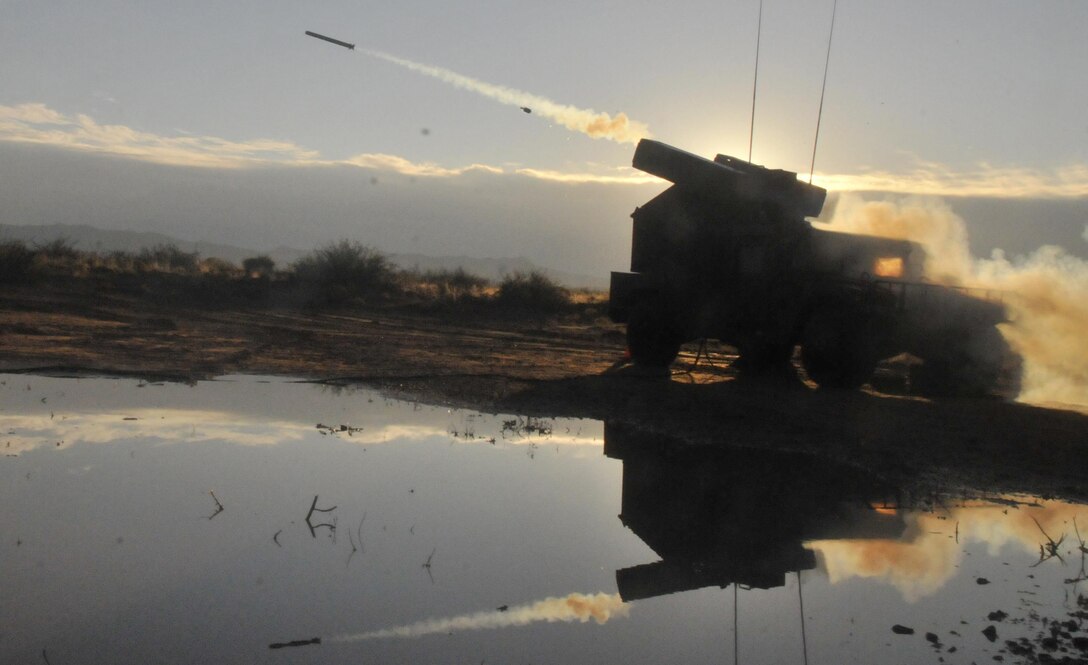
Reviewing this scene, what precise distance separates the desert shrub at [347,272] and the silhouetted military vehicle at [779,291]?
1754cm

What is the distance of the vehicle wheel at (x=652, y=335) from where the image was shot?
19.0 m

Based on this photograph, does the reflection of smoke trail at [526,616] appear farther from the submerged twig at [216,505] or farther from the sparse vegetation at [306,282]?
the sparse vegetation at [306,282]

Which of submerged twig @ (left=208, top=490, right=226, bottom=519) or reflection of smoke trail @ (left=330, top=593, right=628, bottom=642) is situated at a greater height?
reflection of smoke trail @ (left=330, top=593, right=628, bottom=642)

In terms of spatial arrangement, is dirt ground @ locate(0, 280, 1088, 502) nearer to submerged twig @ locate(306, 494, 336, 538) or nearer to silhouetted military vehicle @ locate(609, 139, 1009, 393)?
silhouetted military vehicle @ locate(609, 139, 1009, 393)

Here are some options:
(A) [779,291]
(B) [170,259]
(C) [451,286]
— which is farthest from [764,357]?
(B) [170,259]

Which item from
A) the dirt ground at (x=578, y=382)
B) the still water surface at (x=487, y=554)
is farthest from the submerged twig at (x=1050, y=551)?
the dirt ground at (x=578, y=382)

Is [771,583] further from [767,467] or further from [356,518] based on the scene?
[767,467]

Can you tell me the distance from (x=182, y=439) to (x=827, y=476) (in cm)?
634

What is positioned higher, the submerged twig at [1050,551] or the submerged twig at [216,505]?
the submerged twig at [1050,551]

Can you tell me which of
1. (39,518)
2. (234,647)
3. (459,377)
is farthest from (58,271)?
(234,647)

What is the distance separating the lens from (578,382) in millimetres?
16562

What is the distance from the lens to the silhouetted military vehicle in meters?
16.9

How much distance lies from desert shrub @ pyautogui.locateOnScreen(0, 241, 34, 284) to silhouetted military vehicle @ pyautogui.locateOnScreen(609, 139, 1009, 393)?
17.2 meters

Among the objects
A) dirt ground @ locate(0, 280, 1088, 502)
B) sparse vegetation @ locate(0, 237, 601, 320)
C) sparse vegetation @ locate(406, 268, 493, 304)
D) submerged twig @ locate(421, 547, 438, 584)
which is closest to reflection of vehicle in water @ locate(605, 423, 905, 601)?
dirt ground @ locate(0, 280, 1088, 502)
